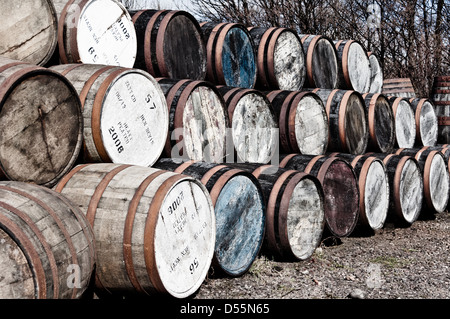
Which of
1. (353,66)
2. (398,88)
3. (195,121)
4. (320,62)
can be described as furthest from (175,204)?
(398,88)

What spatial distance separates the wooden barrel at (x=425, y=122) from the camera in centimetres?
729

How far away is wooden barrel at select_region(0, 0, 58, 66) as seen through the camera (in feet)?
11.8

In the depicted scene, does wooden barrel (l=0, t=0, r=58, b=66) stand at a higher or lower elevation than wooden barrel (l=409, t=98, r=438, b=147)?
higher

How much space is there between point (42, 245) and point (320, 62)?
4.55 metres

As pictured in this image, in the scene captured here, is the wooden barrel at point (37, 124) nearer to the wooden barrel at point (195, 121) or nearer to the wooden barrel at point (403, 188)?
the wooden barrel at point (195, 121)

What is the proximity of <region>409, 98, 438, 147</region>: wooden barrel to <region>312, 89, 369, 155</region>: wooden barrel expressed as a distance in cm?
155

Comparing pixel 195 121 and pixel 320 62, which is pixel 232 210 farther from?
pixel 320 62

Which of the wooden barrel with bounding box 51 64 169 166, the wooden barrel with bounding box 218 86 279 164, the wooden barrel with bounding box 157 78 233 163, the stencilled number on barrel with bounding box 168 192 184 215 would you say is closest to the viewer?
the stencilled number on barrel with bounding box 168 192 184 215

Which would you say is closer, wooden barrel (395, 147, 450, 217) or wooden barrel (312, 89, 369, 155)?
wooden barrel (312, 89, 369, 155)

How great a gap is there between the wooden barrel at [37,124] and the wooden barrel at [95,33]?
0.78 m

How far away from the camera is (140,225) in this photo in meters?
3.07

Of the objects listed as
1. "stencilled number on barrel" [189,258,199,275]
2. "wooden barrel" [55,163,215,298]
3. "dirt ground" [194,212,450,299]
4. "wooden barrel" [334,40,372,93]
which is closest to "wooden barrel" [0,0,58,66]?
"wooden barrel" [55,163,215,298]

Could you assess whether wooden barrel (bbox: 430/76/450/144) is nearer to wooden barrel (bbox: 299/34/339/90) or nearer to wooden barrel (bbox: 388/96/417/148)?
wooden barrel (bbox: 388/96/417/148)

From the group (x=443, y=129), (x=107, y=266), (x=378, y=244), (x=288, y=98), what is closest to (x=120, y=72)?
(x=107, y=266)
